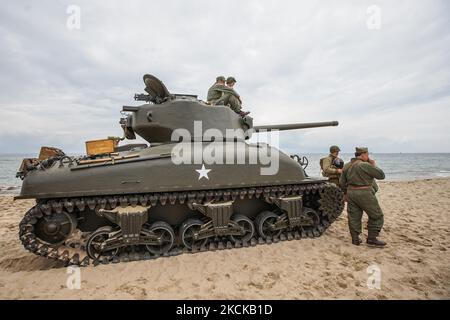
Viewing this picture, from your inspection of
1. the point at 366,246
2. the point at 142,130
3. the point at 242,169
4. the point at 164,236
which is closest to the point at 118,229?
the point at 164,236

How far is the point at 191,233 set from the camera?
5.66 metres

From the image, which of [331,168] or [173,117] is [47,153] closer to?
[173,117]

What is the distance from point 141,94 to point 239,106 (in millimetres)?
2621

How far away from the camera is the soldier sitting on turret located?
7.20m

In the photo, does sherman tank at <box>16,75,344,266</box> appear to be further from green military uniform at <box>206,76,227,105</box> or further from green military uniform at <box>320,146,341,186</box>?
green military uniform at <box>320,146,341,186</box>

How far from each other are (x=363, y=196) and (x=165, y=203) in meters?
4.28

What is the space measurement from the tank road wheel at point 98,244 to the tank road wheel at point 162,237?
0.69 meters

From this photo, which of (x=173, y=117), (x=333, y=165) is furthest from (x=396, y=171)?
(x=173, y=117)

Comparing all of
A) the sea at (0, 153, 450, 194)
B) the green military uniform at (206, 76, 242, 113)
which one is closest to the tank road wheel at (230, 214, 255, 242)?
the green military uniform at (206, 76, 242, 113)

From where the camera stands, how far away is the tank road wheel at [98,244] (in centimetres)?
491

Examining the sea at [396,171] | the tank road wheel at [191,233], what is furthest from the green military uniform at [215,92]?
the sea at [396,171]

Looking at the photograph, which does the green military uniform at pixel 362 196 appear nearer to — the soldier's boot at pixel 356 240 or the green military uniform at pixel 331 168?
the soldier's boot at pixel 356 240

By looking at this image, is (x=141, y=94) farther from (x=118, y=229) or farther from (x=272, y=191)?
(x=272, y=191)

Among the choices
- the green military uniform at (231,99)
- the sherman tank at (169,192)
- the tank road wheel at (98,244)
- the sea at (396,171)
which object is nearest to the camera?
the sherman tank at (169,192)
